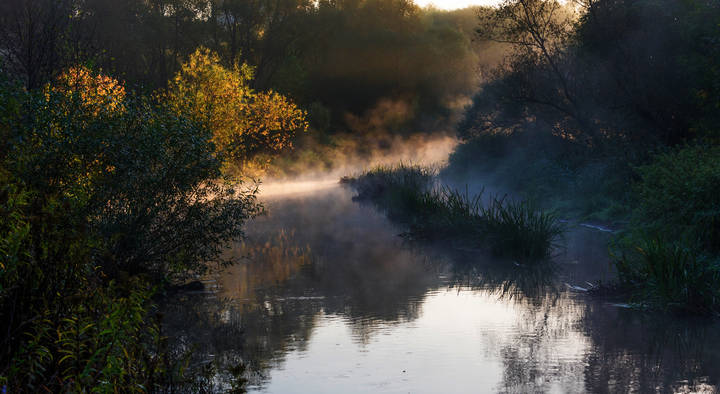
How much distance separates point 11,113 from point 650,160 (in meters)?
19.1

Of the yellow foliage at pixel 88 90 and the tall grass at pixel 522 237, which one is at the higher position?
the yellow foliage at pixel 88 90

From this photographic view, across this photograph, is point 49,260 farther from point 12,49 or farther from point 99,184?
point 12,49

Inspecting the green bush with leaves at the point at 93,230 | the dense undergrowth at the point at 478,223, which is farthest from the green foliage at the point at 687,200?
the green bush with leaves at the point at 93,230

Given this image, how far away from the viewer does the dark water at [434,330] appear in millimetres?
8211

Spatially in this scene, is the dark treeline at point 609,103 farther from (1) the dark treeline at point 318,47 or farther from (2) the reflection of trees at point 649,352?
(1) the dark treeline at point 318,47

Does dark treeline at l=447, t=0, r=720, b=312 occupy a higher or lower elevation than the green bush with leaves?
higher

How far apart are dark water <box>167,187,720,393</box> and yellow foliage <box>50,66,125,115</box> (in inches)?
132

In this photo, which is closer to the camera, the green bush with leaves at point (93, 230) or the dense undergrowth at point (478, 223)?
the green bush with leaves at point (93, 230)

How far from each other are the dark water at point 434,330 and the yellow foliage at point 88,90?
132 inches

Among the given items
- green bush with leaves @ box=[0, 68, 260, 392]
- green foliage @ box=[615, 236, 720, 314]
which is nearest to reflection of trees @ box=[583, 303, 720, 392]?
green foliage @ box=[615, 236, 720, 314]

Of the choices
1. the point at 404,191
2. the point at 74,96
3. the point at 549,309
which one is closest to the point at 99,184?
the point at 74,96

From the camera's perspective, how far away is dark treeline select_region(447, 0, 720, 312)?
71.2ft

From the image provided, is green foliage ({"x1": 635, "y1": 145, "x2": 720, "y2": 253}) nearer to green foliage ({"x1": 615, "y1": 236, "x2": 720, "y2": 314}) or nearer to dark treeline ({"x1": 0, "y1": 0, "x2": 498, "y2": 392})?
green foliage ({"x1": 615, "y1": 236, "x2": 720, "y2": 314})

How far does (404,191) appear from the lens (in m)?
26.2
